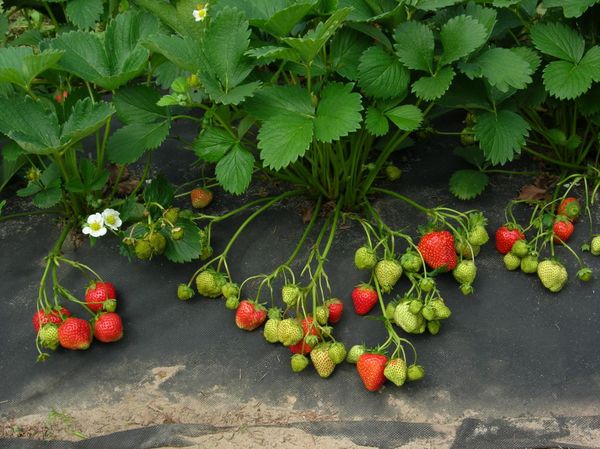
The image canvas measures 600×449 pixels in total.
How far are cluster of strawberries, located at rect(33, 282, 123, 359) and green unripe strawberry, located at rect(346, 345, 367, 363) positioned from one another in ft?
2.17

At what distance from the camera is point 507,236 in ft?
7.48

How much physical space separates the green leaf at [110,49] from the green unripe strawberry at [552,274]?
126 centimetres

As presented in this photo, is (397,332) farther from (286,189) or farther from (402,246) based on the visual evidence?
(286,189)

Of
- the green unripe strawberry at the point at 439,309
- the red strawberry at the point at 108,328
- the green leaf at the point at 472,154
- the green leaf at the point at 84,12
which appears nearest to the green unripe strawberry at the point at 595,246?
the green leaf at the point at 472,154

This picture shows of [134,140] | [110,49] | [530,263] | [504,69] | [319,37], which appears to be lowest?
[530,263]

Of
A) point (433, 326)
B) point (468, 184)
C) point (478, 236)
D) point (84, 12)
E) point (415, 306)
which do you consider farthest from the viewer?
point (84, 12)

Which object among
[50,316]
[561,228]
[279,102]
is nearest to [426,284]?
[561,228]

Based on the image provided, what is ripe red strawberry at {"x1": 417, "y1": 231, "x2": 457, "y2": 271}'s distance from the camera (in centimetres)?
214

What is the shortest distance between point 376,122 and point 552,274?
2.15 feet

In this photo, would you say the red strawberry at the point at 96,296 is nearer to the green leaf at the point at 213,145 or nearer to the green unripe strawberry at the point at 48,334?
the green unripe strawberry at the point at 48,334

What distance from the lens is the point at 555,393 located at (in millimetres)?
1979

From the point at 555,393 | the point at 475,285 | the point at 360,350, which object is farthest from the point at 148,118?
the point at 555,393

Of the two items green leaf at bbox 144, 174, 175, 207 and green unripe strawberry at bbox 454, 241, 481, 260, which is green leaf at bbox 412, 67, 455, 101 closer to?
green unripe strawberry at bbox 454, 241, 481, 260

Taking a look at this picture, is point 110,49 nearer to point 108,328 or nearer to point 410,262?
point 108,328
